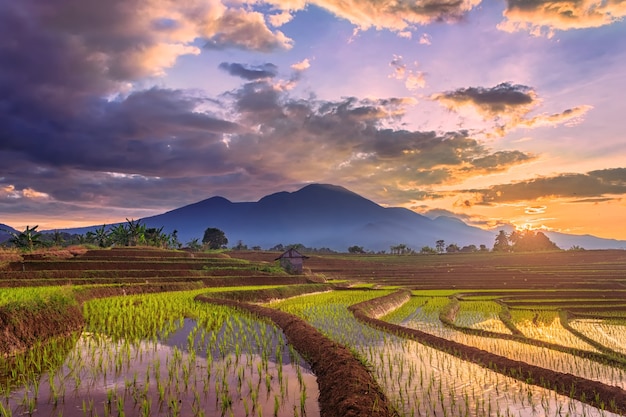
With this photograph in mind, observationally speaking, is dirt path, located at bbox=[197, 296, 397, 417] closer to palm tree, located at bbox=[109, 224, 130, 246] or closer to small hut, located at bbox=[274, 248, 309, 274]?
small hut, located at bbox=[274, 248, 309, 274]

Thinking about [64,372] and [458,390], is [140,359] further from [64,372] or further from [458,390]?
[458,390]

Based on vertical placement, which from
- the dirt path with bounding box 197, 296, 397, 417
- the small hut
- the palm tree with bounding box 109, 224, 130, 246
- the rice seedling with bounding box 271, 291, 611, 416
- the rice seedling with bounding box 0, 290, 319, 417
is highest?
the palm tree with bounding box 109, 224, 130, 246

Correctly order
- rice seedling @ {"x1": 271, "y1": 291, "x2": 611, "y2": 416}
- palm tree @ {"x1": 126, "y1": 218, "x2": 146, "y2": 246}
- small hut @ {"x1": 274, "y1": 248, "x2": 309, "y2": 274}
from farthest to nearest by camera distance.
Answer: palm tree @ {"x1": 126, "y1": 218, "x2": 146, "y2": 246}, small hut @ {"x1": 274, "y1": 248, "x2": 309, "y2": 274}, rice seedling @ {"x1": 271, "y1": 291, "x2": 611, "y2": 416}

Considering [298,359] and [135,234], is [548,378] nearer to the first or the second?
[298,359]

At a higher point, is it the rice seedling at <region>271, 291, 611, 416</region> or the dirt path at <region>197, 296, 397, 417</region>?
the dirt path at <region>197, 296, 397, 417</region>

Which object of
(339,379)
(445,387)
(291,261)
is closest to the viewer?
(339,379)

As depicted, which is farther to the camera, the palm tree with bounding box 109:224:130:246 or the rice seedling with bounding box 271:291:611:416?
the palm tree with bounding box 109:224:130:246

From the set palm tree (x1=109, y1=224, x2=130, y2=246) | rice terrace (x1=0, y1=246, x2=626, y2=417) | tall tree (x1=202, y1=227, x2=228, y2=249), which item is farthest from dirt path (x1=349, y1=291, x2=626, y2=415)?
tall tree (x1=202, y1=227, x2=228, y2=249)

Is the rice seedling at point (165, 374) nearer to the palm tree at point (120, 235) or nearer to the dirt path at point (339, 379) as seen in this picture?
the dirt path at point (339, 379)

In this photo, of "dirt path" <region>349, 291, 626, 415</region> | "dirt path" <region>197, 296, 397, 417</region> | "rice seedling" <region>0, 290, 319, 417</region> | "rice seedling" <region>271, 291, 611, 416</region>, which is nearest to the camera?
"dirt path" <region>197, 296, 397, 417</region>

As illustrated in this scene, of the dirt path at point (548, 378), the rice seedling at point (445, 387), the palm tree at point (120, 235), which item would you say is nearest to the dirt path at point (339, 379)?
the rice seedling at point (445, 387)

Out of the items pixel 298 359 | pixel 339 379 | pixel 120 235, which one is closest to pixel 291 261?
pixel 120 235

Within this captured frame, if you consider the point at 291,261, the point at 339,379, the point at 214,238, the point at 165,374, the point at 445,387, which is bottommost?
the point at 445,387

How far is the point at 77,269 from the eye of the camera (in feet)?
111
